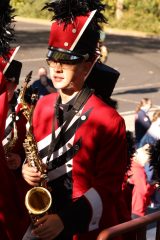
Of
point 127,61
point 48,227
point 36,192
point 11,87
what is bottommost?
point 127,61

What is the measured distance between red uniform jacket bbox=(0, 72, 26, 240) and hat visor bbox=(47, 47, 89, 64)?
0.99 feet

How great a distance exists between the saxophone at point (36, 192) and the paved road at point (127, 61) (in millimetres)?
10458

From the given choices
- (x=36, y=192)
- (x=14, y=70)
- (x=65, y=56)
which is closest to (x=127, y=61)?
(x=14, y=70)

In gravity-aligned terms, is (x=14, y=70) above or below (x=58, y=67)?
below

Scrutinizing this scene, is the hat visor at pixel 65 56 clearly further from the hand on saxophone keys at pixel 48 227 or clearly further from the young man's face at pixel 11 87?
the young man's face at pixel 11 87

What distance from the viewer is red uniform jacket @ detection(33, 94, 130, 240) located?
3529mm

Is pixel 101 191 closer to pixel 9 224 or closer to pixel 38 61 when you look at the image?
pixel 9 224

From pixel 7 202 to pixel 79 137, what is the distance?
19.4 inches

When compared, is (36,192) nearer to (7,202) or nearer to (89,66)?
(7,202)

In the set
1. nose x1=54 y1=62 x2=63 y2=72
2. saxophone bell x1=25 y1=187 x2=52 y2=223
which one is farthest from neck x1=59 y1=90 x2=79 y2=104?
saxophone bell x1=25 y1=187 x2=52 y2=223

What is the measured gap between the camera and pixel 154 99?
61.6ft

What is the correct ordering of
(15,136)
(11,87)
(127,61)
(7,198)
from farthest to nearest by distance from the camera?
(127,61) < (11,87) < (15,136) < (7,198)

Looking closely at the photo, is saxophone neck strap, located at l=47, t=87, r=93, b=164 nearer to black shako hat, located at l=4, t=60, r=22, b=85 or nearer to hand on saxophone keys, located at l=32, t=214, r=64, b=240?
hand on saxophone keys, located at l=32, t=214, r=64, b=240

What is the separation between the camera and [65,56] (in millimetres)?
3678
